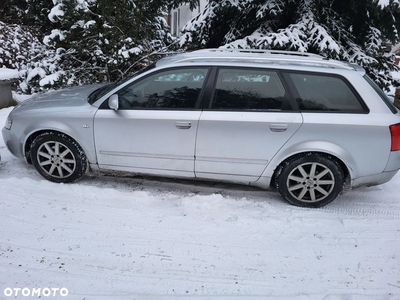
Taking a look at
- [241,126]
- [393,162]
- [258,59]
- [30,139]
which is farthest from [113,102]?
[393,162]

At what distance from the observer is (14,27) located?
29.6ft

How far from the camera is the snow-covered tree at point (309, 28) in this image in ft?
20.7

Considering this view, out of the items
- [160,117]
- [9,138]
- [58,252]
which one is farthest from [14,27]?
[58,252]

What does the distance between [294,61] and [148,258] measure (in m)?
2.61

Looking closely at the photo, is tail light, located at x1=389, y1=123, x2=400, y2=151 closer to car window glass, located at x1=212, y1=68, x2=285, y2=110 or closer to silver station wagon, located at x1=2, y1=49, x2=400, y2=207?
silver station wagon, located at x1=2, y1=49, x2=400, y2=207

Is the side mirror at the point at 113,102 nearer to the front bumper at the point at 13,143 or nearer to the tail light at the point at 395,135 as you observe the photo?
the front bumper at the point at 13,143

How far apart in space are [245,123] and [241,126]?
0.05 m

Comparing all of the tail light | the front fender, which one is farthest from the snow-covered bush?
the tail light

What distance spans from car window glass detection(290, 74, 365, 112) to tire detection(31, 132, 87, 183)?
261 centimetres

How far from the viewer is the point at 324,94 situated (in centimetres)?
362

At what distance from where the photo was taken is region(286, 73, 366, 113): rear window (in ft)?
11.8

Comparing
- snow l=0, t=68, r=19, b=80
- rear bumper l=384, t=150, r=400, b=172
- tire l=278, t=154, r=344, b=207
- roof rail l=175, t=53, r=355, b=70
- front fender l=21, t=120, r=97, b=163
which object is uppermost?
roof rail l=175, t=53, r=355, b=70

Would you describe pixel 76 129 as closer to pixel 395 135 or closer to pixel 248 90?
pixel 248 90

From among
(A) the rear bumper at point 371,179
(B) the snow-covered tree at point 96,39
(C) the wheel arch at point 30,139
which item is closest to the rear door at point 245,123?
(A) the rear bumper at point 371,179
